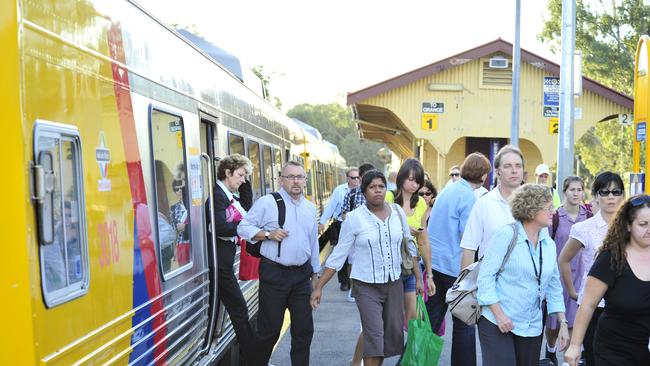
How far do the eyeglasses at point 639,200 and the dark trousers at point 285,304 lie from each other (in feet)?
9.09

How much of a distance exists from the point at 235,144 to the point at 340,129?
10530 cm

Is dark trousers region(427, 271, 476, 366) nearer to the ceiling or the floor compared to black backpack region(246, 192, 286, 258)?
nearer to the floor

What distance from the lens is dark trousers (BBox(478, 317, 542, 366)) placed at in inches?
200

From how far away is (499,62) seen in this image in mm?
21797

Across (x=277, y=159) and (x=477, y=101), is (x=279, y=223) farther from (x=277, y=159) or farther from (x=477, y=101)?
(x=477, y=101)

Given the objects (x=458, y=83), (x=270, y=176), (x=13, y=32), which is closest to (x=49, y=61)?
(x=13, y=32)

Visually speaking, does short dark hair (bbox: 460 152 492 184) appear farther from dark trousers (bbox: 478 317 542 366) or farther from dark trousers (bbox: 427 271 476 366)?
dark trousers (bbox: 478 317 542 366)

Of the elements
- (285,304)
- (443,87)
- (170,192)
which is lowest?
(285,304)

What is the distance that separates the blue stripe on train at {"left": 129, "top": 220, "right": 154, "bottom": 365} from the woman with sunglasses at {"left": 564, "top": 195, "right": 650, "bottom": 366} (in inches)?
92.8

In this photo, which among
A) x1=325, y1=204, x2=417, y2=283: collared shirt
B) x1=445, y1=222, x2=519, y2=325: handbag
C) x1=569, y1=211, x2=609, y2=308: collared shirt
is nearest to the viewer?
x1=445, y1=222, x2=519, y2=325: handbag

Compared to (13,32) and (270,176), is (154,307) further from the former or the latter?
(270,176)

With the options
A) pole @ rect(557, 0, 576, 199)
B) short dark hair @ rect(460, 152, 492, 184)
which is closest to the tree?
pole @ rect(557, 0, 576, 199)

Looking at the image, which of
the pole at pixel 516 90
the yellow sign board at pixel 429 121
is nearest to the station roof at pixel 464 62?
the yellow sign board at pixel 429 121

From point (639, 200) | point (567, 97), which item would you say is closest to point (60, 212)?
point (639, 200)
